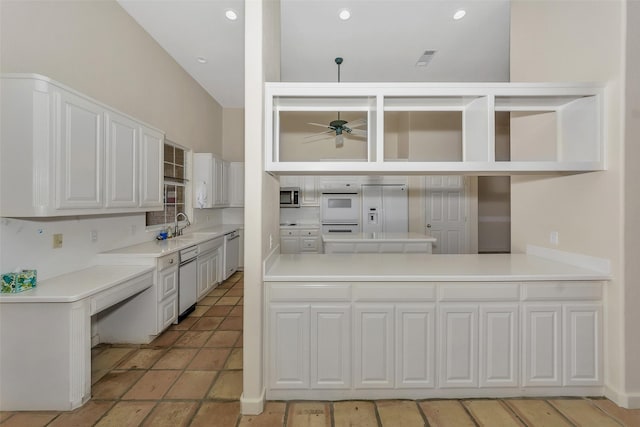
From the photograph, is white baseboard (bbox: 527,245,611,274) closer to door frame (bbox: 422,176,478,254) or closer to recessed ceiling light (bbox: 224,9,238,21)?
door frame (bbox: 422,176,478,254)

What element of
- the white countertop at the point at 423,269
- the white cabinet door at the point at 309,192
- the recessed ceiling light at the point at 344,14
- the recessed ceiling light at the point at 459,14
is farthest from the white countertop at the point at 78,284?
the recessed ceiling light at the point at 459,14

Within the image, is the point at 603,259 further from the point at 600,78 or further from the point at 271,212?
the point at 271,212

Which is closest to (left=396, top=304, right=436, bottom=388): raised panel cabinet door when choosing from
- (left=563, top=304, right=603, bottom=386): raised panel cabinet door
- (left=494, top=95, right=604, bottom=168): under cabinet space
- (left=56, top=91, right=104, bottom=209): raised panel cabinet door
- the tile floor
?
the tile floor

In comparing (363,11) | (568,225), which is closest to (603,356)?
(568,225)

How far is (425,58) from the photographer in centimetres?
396

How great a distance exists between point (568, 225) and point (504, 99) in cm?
119

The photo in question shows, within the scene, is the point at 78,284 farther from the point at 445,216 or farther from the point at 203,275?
the point at 445,216

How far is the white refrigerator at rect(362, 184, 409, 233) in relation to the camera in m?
5.59

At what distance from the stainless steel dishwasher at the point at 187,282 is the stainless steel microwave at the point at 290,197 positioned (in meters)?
2.35

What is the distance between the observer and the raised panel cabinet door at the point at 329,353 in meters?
2.07

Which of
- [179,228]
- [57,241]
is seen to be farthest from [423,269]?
[179,228]

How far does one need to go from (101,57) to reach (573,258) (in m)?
4.64

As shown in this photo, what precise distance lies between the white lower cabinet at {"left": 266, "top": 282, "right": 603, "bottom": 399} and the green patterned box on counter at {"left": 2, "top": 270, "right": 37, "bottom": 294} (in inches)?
66.1

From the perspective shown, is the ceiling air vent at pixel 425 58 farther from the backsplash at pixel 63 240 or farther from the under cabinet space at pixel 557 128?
the backsplash at pixel 63 240
